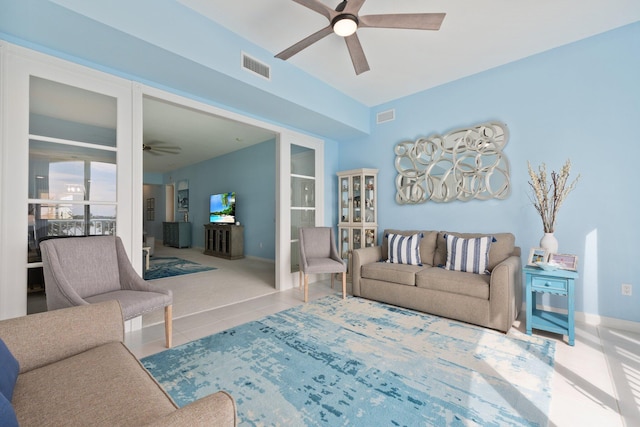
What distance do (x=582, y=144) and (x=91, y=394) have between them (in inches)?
163

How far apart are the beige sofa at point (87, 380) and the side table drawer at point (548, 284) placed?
9.13 feet

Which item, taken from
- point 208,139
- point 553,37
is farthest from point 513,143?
point 208,139

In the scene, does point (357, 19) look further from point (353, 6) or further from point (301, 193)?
point (301, 193)

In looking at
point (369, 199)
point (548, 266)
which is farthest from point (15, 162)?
point (548, 266)

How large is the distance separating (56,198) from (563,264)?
4.45 meters

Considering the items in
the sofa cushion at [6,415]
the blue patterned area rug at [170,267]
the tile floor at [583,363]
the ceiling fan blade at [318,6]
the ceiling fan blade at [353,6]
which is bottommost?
the tile floor at [583,363]

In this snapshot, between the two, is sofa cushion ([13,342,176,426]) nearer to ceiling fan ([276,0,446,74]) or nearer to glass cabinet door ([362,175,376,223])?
ceiling fan ([276,0,446,74])

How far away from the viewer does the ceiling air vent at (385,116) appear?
4.17 meters

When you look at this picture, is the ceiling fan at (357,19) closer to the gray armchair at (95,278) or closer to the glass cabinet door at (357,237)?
the gray armchair at (95,278)

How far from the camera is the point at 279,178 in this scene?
4023 millimetres

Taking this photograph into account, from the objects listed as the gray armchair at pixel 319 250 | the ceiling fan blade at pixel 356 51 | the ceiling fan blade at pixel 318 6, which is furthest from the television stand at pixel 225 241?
the ceiling fan blade at pixel 318 6

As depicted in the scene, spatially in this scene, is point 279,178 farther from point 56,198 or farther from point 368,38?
point 56,198

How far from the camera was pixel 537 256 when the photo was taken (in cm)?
261

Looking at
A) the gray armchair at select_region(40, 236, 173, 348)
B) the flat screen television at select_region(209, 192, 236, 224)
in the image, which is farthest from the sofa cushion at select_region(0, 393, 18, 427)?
the flat screen television at select_region(209, 192, 236, 224)
